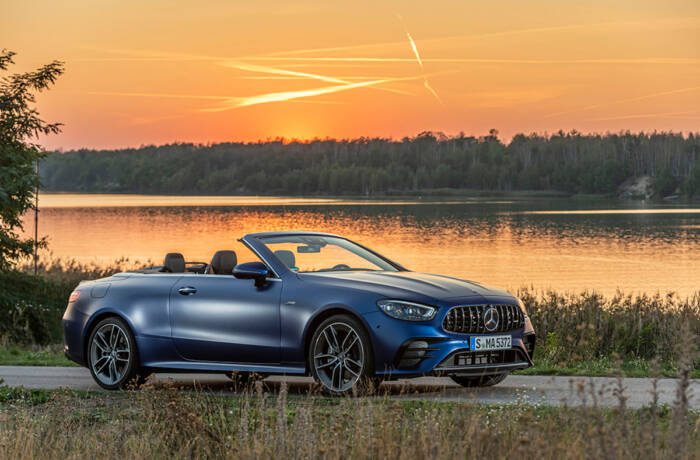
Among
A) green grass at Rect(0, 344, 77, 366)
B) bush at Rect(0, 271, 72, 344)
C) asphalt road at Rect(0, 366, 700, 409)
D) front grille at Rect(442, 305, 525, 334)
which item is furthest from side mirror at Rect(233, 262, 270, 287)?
bush at Rect(0, 271, 72, 344)

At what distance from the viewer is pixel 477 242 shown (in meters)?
81.9

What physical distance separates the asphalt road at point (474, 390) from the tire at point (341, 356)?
0.30 metres

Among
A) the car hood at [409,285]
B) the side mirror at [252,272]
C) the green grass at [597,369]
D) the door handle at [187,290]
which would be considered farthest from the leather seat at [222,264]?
the green grass at [597,369]

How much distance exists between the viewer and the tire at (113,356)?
13.9m

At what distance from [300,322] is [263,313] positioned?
1.70 feet

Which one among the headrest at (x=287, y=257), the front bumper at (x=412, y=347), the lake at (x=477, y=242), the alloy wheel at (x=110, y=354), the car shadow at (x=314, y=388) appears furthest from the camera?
the lake at (x=477, y=242)

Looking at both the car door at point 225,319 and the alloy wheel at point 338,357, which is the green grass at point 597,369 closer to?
the alloy wheel at point 338,357

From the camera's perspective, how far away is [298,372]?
12539 mm

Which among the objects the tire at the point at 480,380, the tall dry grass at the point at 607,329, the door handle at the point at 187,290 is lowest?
the tall dry grass at the point at 607,329

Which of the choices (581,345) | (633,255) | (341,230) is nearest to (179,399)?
(581,345)

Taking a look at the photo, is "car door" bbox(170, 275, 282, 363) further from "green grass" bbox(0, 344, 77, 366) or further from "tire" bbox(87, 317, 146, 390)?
"green grass" bbox(0, 344, 77, 366)

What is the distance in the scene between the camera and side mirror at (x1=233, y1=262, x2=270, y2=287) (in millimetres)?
12797

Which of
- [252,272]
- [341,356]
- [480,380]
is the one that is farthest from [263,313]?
[480,380]

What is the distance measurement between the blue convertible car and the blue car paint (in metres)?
0.01
